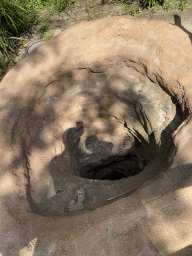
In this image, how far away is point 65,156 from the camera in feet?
12.0

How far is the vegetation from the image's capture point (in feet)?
15.2

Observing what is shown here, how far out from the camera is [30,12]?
4957 millimetres

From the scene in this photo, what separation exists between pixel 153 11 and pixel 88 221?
4.70 metres

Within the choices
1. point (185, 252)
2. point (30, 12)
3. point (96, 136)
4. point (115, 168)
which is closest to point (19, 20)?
point (30, 12)

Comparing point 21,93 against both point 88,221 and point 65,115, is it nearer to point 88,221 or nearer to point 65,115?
point 65,115

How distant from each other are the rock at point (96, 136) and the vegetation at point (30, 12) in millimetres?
2136

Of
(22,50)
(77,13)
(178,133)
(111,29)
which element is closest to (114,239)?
(178,133)

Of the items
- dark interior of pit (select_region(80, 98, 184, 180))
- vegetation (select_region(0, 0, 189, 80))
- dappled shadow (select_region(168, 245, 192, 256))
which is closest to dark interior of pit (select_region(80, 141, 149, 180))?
dark interior of pit (select_region(80, 98, 184, 180))

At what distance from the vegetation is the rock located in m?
2.14

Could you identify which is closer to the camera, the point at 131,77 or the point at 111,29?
the point at 111,29

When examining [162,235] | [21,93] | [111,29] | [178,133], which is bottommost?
[162,235]

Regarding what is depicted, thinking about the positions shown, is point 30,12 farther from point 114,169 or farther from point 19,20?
point 114,169

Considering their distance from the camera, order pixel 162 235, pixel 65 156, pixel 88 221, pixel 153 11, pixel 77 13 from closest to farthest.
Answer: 1. pixel 162 235
2. pixel 88 221
3. pixel 65 156
4. pixel 153 11
5. pixel 77 13

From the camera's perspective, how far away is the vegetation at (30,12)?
4.62 meters
